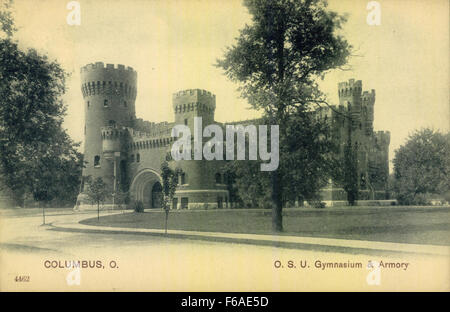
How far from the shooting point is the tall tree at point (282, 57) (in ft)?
54.7

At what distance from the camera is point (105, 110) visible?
47.2 metres

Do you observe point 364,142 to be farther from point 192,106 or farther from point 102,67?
point 102,67

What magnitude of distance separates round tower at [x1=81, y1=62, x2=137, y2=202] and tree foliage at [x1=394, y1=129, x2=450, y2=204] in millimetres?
34974

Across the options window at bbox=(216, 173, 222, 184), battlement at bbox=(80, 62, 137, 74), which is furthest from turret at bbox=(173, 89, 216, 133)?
battlement at bbox=(80, 62, 137, 74)

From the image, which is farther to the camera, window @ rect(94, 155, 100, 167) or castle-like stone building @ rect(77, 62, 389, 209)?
window @ rect(94, 155, 100, 167)

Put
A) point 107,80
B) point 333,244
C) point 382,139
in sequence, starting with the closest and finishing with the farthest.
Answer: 1. point 333,244
2. point 107,80
3. point 382,139

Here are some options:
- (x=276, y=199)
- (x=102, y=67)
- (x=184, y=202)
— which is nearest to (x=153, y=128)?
(x=102, y=67)

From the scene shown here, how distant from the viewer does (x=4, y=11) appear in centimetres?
1459

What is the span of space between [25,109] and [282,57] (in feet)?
37.9

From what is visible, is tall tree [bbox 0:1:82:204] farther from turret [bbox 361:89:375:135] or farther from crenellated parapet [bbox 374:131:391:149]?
crenellated parapet [bbox 374:131:391:149]

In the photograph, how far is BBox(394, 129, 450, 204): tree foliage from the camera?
43750 millimetres

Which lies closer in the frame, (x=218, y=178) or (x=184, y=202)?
(x=184, y=202)

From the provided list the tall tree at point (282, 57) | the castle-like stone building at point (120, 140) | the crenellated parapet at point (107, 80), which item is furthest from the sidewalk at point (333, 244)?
the crenellated parapet at point (107, 80)

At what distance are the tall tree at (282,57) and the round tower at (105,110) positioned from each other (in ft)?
101
